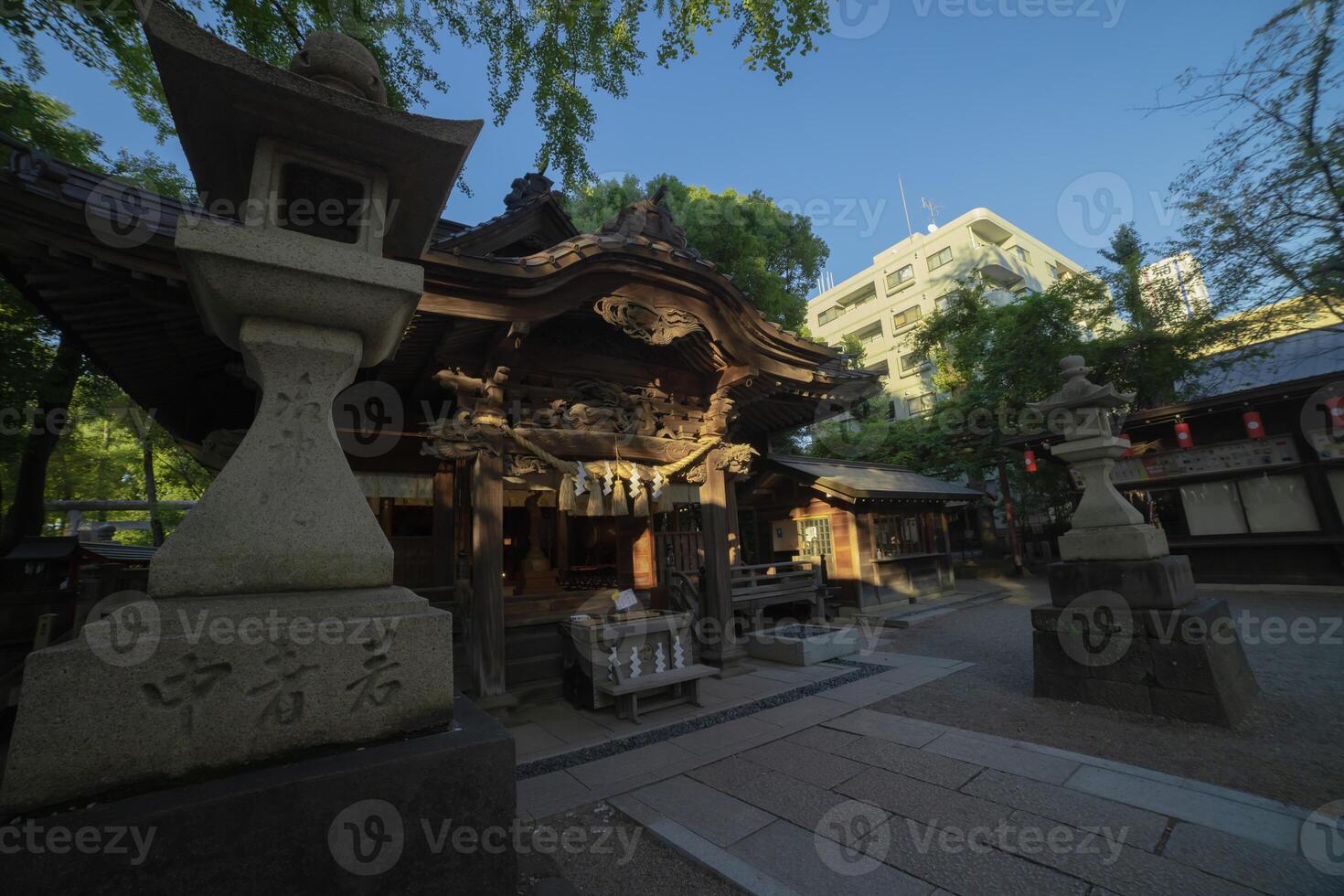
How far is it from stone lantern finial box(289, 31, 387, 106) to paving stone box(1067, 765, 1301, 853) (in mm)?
6013

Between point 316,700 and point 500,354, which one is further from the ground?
point 500,354

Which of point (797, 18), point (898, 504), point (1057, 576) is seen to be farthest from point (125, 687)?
point (898, 504)

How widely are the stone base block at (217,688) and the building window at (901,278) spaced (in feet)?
136

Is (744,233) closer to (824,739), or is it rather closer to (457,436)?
(457,436)

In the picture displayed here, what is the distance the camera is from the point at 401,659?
6.14ft

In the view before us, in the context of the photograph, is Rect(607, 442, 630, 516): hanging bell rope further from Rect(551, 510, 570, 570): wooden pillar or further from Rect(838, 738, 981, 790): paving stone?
Rect(551, 510, 570, 570): wooden pillar

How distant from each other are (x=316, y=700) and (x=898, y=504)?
14787 mm

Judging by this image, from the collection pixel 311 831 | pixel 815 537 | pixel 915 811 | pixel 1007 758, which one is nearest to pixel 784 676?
→ pixel 1007 758

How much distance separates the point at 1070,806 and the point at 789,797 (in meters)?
1.85

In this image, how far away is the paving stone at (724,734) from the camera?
490cm

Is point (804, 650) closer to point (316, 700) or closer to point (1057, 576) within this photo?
point (1057, 576)

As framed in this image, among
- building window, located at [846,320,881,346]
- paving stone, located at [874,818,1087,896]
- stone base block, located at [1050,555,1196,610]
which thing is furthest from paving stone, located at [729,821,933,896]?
building window, located at [846,320,881,346]

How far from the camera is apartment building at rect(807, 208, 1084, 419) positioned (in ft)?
110

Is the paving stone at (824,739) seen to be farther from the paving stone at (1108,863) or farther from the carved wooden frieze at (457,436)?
the carved wooden frieze at (457,436)
